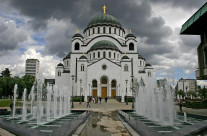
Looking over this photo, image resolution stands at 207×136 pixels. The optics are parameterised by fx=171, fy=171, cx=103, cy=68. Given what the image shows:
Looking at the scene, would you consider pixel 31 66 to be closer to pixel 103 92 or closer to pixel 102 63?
pixel 102 63

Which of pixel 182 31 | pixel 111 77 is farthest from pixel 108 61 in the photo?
pixel 182 31

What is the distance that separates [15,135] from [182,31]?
1954cm

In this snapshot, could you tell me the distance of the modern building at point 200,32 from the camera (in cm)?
1753

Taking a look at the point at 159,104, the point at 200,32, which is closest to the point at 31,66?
the point at 200,32

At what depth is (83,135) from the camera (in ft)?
23.1

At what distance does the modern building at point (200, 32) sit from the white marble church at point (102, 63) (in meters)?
15.9

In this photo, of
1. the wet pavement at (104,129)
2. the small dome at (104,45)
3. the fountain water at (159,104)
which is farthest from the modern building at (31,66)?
the wet pavement at (104,129)

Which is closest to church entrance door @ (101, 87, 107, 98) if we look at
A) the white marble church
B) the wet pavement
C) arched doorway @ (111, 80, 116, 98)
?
the white marble church

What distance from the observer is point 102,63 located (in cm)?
4088

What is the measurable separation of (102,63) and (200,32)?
2396cm

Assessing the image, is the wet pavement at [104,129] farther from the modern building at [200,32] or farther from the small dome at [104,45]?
the small dome at [104,45]

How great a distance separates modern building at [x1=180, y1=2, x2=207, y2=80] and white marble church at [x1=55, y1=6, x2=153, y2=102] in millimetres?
15907

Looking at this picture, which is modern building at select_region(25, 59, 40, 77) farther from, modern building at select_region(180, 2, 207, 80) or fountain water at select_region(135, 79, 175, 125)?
fountain water at select_region(135, 79, 175, 125)

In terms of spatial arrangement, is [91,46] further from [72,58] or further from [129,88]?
[129,88]
